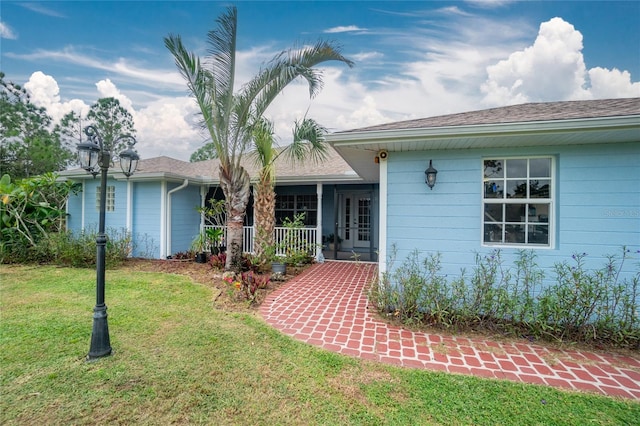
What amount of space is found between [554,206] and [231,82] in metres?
6.57

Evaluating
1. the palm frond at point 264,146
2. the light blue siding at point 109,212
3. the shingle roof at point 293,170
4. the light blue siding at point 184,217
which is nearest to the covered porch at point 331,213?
the light blue siding at point 184,217

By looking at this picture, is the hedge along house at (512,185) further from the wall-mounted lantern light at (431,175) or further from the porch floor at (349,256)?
the porch floor at (349,256)

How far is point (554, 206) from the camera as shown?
159 inches

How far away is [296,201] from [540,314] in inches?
345

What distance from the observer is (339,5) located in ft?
25.6

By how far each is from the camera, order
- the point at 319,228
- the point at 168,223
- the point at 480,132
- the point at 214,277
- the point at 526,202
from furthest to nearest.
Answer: the point at 168,223 < the point at 319,228 < the point at 214,277 < the point at 526,202 < the point at 480,132

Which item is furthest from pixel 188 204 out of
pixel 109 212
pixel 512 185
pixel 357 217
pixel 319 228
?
pixel 512 185

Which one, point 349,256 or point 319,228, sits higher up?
point 319,228

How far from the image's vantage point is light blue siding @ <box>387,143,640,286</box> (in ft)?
12.4

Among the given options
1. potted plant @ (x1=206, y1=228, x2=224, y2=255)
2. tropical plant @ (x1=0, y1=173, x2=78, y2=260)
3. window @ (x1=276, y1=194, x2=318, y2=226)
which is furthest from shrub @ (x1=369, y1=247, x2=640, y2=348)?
tropical plant @ (x1=0, y1=173, x2=78, y2=260)

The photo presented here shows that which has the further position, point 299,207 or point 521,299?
point 299,207

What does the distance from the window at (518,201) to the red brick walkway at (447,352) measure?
154 centimetres

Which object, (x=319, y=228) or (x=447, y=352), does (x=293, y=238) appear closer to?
(x=319, y=228)

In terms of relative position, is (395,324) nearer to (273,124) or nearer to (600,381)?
(600,381)
